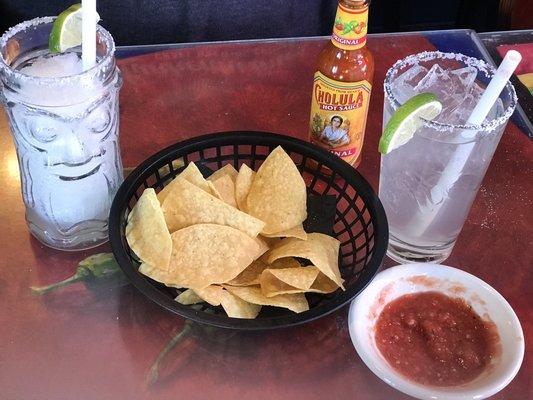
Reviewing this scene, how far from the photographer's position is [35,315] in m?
1.01

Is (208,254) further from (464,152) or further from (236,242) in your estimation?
(464,152)

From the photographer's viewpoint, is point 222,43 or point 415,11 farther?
point 415,11

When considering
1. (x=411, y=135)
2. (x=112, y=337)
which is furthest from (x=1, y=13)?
(x=411, y=135)

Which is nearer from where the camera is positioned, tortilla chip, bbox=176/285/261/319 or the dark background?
tortilla chip, bbox=176/285/261/319

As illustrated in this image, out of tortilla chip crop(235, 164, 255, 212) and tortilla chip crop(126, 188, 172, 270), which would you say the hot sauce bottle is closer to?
tortilla chip crop(235, 164, 255, 212)

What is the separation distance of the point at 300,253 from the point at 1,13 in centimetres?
118

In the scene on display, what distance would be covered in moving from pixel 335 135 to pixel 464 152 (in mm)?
241

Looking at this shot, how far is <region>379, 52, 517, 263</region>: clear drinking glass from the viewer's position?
3.29ft

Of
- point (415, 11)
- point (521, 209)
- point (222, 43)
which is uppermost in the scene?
point (222, 43)

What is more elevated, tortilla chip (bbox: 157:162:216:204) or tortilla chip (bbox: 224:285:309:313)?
tortilla chip (bbox: 157:162:216:204)

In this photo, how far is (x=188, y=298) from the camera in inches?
38.3

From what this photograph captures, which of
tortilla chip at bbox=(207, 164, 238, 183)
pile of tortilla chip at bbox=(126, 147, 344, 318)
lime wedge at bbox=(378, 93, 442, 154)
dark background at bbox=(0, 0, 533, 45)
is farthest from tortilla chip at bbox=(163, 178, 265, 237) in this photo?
dark background at bbox=(0, 0, 533, 45)

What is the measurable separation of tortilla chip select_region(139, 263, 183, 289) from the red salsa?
29cm

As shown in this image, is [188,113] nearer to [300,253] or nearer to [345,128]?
[345,128]
